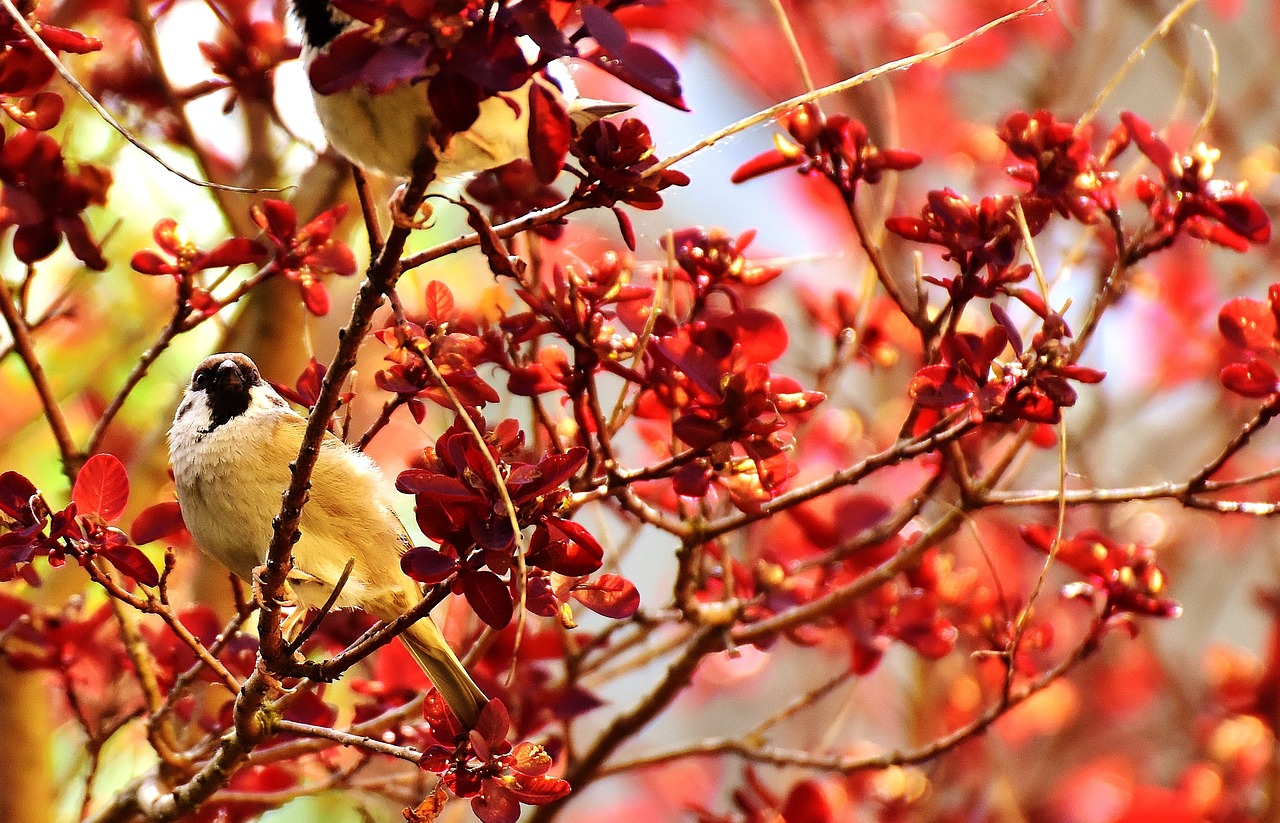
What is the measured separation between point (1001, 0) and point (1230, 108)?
0.64 m

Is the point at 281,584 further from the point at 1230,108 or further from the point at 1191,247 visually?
the point at 1230,108

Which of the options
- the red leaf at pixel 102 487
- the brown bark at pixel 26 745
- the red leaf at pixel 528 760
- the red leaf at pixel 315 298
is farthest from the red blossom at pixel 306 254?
the brown bark at pixel 26 745

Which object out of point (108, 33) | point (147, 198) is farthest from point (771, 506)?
point (147, 198)

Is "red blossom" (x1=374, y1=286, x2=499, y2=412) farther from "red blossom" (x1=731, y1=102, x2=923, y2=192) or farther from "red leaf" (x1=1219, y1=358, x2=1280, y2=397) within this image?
"red leaf" (x1=1219, y1=358, x2=1280, y2=397)

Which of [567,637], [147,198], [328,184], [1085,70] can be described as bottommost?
[567,637]

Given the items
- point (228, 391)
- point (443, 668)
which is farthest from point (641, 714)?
point (228, 391)

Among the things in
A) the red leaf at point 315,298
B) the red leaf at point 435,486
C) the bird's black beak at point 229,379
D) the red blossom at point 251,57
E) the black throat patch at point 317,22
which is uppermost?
the red blossom at point 251,57

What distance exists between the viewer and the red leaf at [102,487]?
1044 mm

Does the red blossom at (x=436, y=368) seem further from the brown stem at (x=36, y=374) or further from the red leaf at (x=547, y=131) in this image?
the brown stem at (x=36, y=374)

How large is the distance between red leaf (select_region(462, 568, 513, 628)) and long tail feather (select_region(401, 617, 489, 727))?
18.2 inches

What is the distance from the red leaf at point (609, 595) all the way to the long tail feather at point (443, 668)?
385mm

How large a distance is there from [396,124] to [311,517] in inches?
25.9

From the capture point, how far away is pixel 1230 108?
3.06m

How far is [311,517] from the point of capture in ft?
4.87
